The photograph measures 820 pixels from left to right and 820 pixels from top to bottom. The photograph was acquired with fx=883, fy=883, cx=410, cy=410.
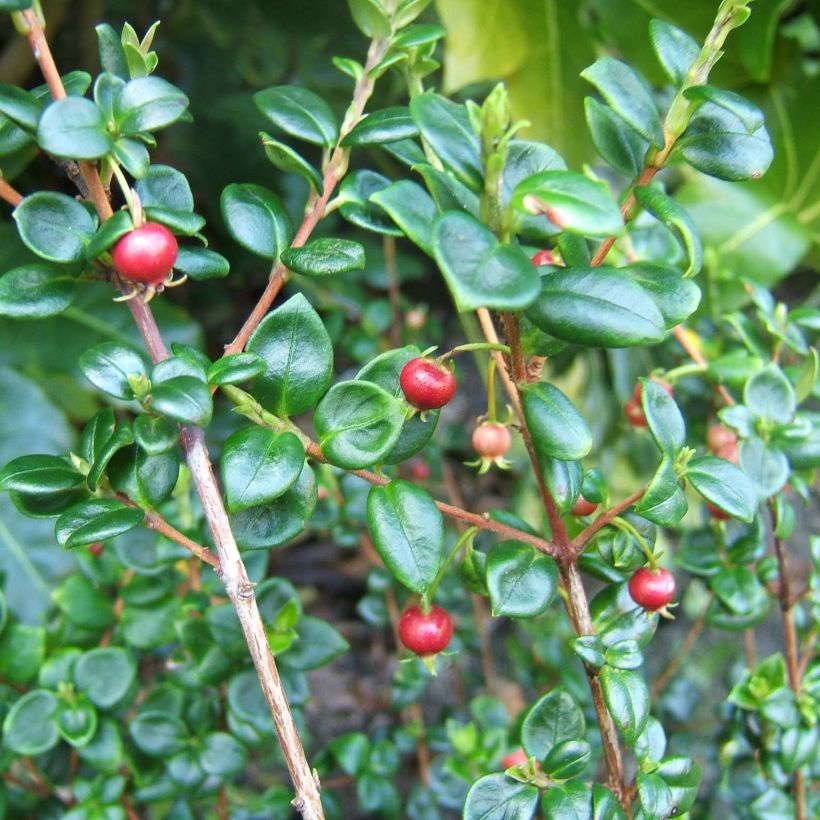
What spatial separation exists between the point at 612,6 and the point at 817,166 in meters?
0.45

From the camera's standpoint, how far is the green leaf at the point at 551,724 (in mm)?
→ 663

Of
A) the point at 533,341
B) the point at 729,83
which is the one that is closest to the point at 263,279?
the point at 729,83

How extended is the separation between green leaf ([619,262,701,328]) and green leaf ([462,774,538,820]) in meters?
0.34

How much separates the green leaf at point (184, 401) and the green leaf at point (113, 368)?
2.0 inches

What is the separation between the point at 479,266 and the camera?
1.47 feet

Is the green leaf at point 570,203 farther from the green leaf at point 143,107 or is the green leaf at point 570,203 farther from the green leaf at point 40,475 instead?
the green leaf at point 40,475

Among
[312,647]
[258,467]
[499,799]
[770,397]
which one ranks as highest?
[258,467]

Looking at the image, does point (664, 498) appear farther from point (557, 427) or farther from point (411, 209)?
point (411, 209)

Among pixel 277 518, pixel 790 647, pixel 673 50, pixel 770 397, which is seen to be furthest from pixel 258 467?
pixel 790 647

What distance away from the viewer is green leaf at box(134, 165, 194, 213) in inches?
25.0

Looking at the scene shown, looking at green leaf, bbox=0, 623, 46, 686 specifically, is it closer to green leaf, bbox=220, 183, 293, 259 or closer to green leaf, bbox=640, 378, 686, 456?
green leaf, bbox=220, 183, 293, 259

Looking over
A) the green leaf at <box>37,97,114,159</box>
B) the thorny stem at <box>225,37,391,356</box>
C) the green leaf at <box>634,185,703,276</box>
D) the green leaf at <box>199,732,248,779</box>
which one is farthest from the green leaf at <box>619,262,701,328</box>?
the green leaf at <box>199,732,248,779</box>

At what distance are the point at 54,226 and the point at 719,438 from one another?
0.66 metres

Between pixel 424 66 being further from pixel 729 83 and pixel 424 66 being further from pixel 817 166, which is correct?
pixel 817 166
